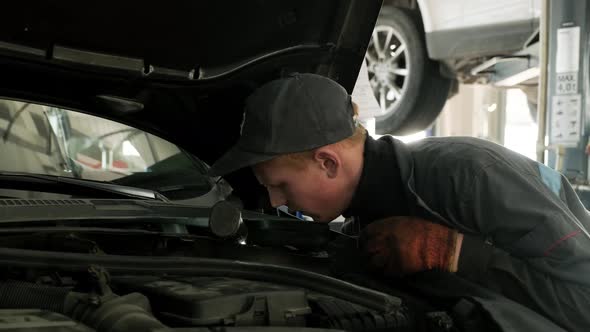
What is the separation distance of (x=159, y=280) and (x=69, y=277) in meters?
0.16

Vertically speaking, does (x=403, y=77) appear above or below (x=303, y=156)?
above

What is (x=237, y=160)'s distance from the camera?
1.46 metres

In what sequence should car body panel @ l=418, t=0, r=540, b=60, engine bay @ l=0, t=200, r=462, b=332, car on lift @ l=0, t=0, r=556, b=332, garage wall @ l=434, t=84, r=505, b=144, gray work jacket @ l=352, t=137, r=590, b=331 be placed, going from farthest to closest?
garage wall @ l=434, t=84, r=505, b=144 < car body panel @ l=418, t=0, r=540, b=60 < gray work jacket @ l=352, t=137, r=590, b=331 < car on lift @ l=0, t=0, r=556, b=332 < engine bay @ l=0, t=200, r=462, b=332

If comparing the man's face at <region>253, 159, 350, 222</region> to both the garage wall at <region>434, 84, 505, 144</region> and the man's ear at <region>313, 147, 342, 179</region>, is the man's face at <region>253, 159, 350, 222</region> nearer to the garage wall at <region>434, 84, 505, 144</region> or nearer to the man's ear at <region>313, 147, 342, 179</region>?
the man's ear at <region>313, 147, 342, 179</region>

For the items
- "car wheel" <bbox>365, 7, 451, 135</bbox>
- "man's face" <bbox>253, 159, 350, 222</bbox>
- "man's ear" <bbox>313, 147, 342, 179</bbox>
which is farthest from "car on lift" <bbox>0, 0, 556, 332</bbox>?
"car wheel" <bbox>365, 7, 451, 135</bbox>

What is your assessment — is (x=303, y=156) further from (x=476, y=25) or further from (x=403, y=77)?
(x=403, y=77)

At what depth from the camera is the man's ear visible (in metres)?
1.45

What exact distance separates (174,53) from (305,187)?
0.56 m

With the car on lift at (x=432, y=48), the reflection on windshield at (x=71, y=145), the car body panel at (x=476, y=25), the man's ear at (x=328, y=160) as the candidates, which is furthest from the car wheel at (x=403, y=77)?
the man's ear at (x=328, y=160)

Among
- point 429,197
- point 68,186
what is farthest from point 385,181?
point 68,186

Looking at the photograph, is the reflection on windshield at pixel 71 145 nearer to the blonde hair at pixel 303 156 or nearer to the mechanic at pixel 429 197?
the mechanic at pixel 429 197

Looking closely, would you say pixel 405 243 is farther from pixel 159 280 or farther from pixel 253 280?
pixel 159 280

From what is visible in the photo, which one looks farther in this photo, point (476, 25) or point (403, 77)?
point (403, 77)

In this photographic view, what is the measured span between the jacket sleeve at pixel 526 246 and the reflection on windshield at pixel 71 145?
3.07ft
